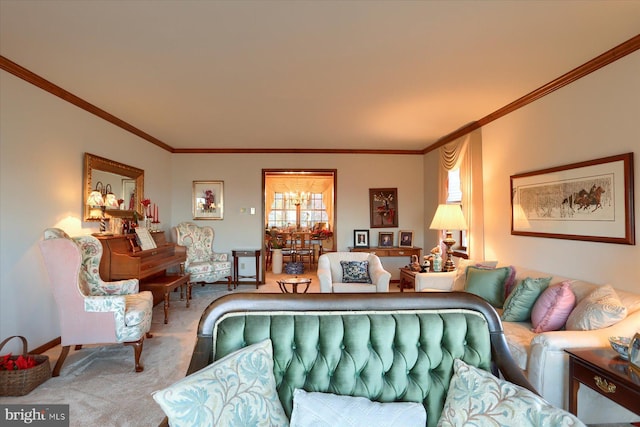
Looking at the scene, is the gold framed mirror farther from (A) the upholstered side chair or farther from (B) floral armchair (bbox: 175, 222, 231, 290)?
(A) the upholstered side chair

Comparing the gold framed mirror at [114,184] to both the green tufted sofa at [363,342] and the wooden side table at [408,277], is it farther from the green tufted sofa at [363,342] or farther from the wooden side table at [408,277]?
the wooden side table at [408,277]

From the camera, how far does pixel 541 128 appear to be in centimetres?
347

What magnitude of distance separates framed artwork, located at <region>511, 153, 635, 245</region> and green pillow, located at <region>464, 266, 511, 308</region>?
2.06 ft

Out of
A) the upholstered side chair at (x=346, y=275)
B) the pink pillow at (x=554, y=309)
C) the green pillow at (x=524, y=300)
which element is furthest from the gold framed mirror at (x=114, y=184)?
the pink pillow at (x=554, y=309)

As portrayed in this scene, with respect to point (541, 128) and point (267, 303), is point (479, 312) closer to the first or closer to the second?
point (267, 303)

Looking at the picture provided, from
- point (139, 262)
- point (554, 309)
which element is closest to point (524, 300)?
point (554, 309)

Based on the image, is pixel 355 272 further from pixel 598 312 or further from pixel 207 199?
pixel 207 199

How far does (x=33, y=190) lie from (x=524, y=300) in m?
4.48

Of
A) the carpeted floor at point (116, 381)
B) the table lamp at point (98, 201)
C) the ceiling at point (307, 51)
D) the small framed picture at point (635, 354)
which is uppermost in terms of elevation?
the ceiling at point (307, 51)

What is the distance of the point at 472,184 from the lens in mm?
4734

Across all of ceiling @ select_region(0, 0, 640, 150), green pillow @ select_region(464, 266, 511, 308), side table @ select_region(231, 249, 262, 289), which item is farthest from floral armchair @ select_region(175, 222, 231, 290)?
green pillow @ select_region(464, 266, 511, 308)

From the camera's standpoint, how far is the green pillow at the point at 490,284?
10.6 ft

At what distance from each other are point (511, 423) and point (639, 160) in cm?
250

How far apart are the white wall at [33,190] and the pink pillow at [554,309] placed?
4.35 meters
